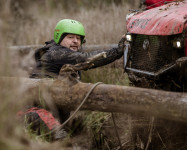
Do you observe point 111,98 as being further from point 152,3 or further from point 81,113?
point 152,3

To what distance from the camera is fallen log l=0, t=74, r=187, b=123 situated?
2742 mm

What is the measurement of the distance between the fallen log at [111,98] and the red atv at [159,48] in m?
0.67

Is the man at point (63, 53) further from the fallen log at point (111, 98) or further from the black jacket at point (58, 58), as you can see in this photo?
the fallen log at point (111, 98)

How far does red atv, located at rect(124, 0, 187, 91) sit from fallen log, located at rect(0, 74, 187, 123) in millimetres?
670

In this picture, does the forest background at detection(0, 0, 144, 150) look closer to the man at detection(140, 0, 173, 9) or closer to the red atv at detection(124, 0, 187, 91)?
the red atv at detection(124, 0, 187, 91)

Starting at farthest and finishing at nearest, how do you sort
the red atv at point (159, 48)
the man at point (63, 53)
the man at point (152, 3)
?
1. the man at point (152, 3)
2. the man at point (63, 53)
3. the red atv at point (159, 48)

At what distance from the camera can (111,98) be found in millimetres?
3006

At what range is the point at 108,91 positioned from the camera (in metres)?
3.03

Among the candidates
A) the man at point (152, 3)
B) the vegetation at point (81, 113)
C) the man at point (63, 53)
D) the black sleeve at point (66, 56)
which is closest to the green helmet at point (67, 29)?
the man at point (63, 53)

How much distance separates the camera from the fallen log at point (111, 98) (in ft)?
9.00

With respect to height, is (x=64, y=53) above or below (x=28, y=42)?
below

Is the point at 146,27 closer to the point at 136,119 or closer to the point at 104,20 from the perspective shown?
the point at 136,119

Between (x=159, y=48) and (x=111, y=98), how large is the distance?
1.08 metres

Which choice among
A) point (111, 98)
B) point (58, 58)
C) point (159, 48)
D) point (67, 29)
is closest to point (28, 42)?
point (67, 29)
